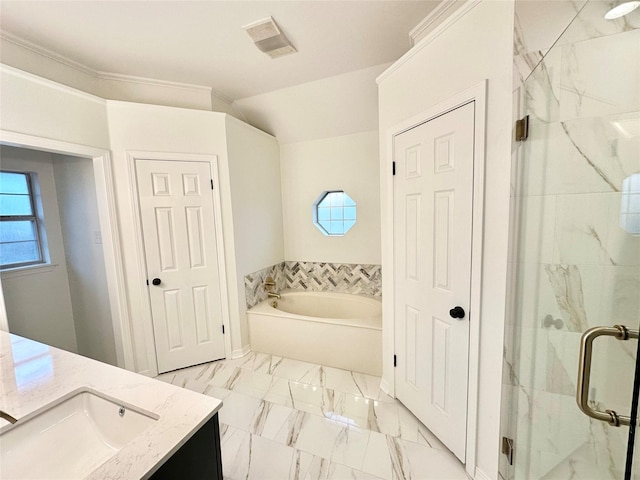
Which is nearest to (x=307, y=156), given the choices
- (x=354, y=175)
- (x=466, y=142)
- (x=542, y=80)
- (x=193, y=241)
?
(x=354, y=175)

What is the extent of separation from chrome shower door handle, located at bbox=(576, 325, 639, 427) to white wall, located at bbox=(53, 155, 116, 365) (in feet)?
10.4

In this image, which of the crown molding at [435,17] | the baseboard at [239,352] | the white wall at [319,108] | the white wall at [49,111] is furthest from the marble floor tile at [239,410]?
the crown molding at [435,17]

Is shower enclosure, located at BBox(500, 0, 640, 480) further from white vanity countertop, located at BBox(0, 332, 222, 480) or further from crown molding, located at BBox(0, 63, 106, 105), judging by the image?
crown molding, located at BBox(0, 63, 106, 105)

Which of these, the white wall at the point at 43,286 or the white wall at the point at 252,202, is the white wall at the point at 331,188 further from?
the white wall at the point at 43,286

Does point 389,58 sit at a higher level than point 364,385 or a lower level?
higher

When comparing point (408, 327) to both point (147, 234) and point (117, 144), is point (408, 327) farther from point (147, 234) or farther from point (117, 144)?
point (117, 144)

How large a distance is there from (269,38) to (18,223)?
3015mm

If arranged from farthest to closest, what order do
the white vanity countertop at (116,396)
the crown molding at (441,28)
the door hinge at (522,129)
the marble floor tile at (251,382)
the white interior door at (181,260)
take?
1. the white interior door at (181,260)
2. the marble floor tile at (251,382)
3. the crown molding at (441,28)
4. the door hinge at (522,129)
5. the white vanity countertop at (116,396)

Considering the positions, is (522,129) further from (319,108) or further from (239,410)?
(239,410)

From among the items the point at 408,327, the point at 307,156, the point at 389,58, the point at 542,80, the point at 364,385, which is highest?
the point at 389,58

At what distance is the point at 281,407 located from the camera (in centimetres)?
208

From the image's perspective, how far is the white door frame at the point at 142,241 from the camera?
2.35m

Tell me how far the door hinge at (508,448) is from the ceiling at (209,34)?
2483 millimetres

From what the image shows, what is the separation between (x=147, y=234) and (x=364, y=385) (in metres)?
2.33
